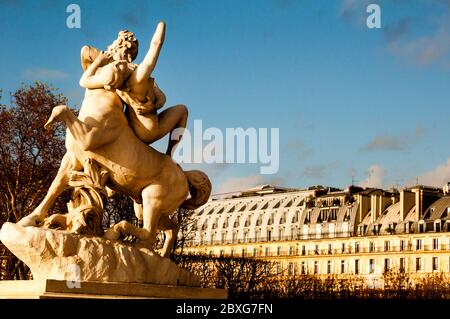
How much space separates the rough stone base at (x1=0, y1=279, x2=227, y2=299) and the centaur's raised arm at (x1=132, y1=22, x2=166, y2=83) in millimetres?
2080

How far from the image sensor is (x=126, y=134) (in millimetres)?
11336

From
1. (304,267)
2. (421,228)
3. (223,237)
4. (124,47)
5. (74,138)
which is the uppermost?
(223,237)

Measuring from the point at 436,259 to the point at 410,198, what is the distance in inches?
242

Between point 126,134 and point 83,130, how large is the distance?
525 millimetres

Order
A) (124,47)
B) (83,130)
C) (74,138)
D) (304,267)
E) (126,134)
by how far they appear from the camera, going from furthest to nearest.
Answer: (304,267) → (124,47) → (126,134) → (74,138) → (83,130)

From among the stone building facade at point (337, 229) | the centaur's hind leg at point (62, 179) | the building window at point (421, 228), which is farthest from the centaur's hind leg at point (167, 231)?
the building window at point (421, 228)

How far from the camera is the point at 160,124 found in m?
11.6

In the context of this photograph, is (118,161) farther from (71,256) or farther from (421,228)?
(421,228)

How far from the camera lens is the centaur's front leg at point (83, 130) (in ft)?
35.8

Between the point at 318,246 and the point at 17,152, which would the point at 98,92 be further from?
the point at 318,246

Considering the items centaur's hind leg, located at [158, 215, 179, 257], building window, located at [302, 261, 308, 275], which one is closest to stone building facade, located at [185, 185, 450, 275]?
building window, located at [302, 261, 308, 275]

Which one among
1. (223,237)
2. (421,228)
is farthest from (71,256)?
(223,237)

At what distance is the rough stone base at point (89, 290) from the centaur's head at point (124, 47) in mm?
2442
